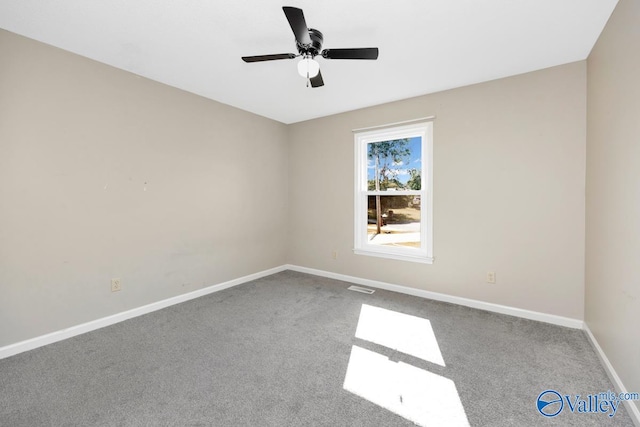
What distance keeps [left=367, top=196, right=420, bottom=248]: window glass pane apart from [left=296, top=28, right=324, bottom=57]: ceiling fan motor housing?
220 centimetres

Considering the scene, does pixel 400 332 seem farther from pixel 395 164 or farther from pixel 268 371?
pixel 395 164

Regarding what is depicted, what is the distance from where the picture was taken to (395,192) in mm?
3643

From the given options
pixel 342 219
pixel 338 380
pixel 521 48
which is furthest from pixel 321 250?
pixel 521 48

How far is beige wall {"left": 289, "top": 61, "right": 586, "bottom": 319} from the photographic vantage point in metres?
2.52

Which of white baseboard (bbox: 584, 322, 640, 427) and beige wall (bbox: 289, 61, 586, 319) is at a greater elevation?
beige wall (bbox: 289, 61, 586, 319)

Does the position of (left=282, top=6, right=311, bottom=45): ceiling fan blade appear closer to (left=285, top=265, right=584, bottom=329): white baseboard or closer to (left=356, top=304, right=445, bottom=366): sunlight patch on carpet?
(left=356, top=304, right=445, bottom=366): sunlight patch on carpet

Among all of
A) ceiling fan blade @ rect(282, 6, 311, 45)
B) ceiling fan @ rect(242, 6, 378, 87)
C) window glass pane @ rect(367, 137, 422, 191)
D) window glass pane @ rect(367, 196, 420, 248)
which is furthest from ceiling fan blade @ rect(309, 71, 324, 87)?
window glass pane @ rect(367, 196, 420, 248)

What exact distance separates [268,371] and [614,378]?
2241 mm

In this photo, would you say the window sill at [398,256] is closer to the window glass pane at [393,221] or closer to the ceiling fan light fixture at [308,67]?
the window glass pane at [393,221]

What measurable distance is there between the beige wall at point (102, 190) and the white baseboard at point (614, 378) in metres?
3.73

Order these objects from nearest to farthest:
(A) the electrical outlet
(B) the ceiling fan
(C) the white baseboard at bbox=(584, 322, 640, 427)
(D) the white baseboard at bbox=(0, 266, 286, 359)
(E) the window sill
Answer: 1. (C) the white baseboard at bbox=(584, 322, 640, 427)
2. (B) the ceiling fan
3. (D) the white baseboard at bbox=(0, 266, 286, 359)
4. (A) the electrical outlet
5. (E) the window sill

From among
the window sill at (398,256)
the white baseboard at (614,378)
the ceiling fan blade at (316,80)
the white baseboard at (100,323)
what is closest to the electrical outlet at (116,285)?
the white baseboard at (100,323)

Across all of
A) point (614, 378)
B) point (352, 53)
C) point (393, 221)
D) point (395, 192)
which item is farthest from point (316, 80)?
point (614, 378)

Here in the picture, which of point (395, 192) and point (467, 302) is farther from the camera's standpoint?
point (395, 192)
